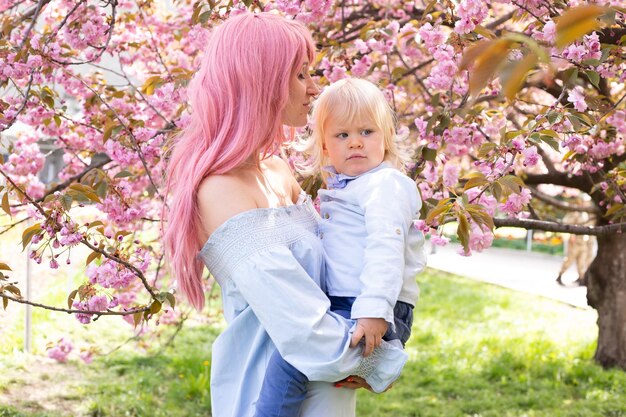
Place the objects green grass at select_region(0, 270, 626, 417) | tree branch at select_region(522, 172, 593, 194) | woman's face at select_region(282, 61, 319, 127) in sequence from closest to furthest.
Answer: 1. woman's face at select_region(282, 61, 319, 127)
2. green grass at select_region(0, 270, 626, 417)
3. tree branch at select_region(522, 172, 593, 194)

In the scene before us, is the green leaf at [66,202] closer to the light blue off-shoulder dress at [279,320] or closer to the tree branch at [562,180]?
the light blue off-shoulder dress at [279,320]

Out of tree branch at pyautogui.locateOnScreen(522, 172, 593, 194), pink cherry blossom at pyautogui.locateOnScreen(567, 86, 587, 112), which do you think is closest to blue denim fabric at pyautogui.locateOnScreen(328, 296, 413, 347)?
pink cherry blossom at pyautogui.locateOnScreen(567, 86, 587, 112)

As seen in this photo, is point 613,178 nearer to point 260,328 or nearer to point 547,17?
point 547,17

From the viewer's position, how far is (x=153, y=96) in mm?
3684

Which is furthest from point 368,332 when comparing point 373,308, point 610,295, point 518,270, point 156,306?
point 518,270

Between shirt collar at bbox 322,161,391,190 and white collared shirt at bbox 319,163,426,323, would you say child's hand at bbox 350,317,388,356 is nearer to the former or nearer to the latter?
white collared shirt at bbox 319,163,426,323

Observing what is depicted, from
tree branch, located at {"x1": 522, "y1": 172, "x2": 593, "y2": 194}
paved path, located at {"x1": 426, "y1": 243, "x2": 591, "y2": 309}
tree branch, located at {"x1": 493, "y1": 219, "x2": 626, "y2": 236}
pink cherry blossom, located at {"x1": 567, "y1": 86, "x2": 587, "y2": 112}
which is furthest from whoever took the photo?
paved path, located at {"x1": 426, "y1": 243, "x2": 591, "y2": 309}

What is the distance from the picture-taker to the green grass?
4.62m

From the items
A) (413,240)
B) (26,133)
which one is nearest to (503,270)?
(26,133)

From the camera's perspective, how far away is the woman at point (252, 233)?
5.08ft

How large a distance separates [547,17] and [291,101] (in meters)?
1.31

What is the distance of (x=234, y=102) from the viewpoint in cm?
167

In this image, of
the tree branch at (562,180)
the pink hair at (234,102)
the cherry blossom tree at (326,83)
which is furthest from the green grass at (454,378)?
the pink hair at (234,102)

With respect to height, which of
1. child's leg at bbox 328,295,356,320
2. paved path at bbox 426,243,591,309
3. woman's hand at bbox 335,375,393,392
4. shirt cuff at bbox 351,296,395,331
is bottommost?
paved path at bbox 426,243,591,309
